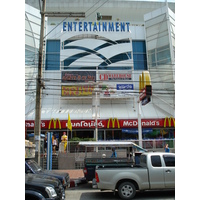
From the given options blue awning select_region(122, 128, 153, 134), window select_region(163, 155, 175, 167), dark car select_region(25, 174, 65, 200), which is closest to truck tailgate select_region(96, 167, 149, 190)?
window select_region(163, 155, 175, 167)

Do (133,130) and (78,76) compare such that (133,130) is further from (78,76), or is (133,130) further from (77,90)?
(78,76)

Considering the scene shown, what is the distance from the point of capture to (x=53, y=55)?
2914 centimetres

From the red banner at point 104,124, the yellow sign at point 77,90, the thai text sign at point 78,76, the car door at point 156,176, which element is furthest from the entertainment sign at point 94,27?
the car door at point 156,176

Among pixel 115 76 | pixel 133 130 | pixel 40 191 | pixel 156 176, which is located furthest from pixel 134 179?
pixel 115 76

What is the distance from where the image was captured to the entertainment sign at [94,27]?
2883cm

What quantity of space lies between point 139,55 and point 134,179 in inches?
921

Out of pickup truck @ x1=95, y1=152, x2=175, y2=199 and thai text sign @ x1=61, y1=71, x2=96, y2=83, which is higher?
thai text sign @ x1=61, y1=71, x2=96, y2=83

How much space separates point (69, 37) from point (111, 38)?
204 inches

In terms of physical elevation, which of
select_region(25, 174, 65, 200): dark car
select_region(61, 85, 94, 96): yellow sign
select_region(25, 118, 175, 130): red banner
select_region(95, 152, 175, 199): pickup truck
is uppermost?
select_region(61, 85, 94, 96): yellow sign

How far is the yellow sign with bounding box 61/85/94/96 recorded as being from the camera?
86.2ft

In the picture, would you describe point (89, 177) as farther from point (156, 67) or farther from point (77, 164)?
point (156, 67)

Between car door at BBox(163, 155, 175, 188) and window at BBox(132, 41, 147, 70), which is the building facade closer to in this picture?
→ window at BBox(132, 41, 147, 70)

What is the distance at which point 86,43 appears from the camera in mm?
28828

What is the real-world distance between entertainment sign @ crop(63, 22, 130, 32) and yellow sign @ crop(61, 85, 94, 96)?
7471mm
